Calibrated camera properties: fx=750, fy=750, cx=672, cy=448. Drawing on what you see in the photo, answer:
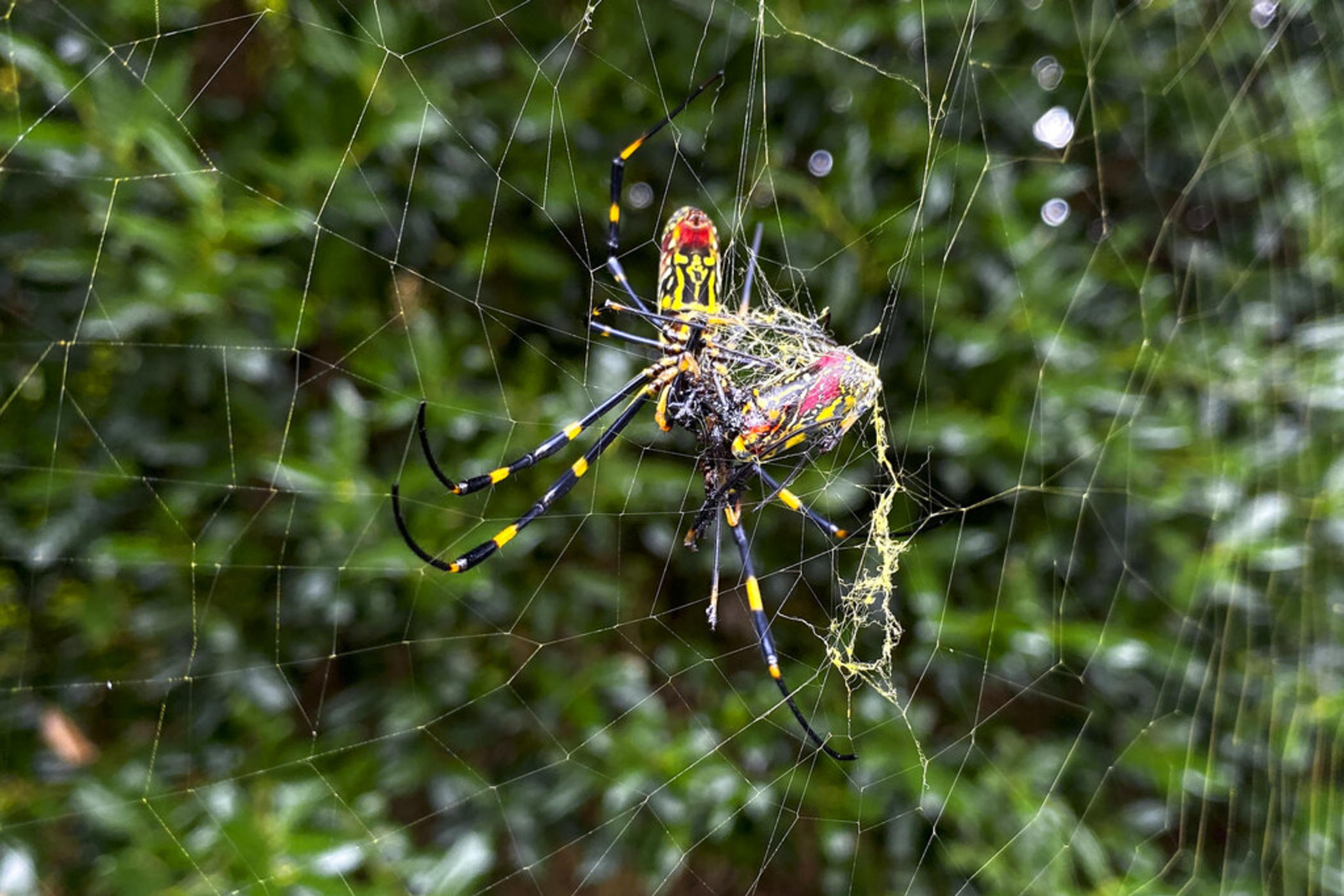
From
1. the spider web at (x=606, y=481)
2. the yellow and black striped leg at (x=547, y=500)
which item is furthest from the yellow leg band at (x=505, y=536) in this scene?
the spider web at (x=606, y=481)

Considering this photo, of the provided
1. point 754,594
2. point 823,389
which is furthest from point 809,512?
point 823,389

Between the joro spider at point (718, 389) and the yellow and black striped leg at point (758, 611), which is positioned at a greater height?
the joro spider at point (718, 389)

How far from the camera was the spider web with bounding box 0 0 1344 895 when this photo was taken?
69 centimetres

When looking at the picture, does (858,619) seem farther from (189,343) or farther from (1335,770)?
(1335,770)

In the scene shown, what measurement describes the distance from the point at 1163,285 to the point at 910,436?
575 mm

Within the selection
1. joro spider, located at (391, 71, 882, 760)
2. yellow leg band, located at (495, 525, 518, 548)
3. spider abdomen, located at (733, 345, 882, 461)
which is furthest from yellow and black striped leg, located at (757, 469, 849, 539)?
yellow leg band, located at (495, 525, 518, 548)

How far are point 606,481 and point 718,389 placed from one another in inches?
9.9

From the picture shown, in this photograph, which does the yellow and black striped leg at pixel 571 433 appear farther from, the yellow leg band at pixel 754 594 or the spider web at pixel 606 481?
the yellow leg band at pixel 754 594

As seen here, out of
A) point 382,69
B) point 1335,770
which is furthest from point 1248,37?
point 382,69

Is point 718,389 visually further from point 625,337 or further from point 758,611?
point 758,611

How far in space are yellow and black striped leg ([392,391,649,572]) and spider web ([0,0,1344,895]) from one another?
9 cm

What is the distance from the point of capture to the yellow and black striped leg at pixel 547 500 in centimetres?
60

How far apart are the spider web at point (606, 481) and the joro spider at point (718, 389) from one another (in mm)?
57

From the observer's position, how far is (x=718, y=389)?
1.96 feet
